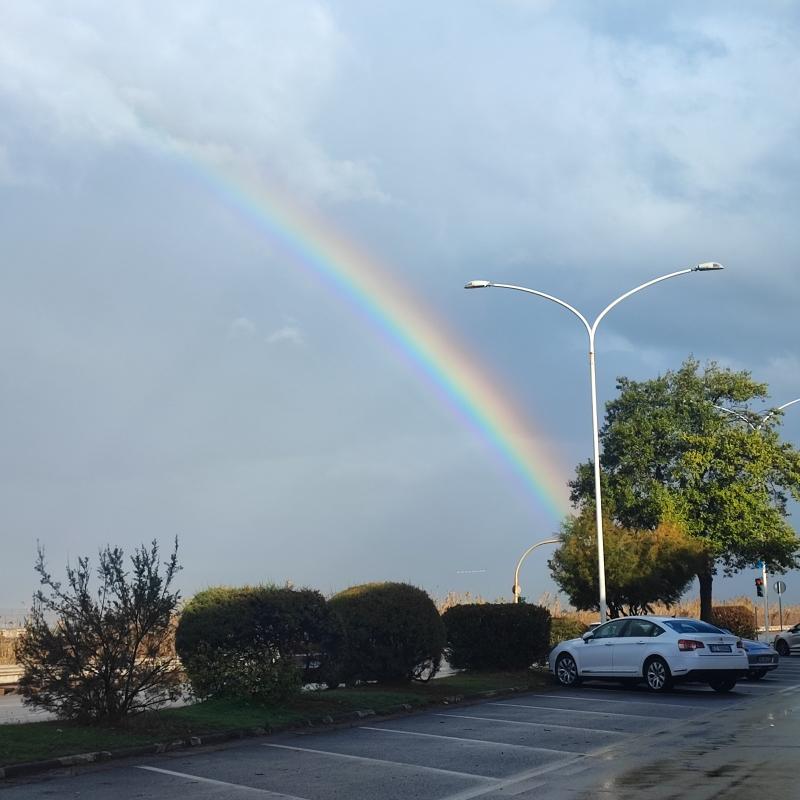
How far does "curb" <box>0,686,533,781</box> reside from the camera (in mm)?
11414

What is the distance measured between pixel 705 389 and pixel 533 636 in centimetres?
2150

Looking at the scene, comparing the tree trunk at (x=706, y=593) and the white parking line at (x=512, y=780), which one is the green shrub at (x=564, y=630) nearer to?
the tree trunk at (x=706, y=593)

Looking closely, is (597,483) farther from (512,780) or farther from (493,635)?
(512,780)

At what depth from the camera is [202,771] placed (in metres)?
11.6

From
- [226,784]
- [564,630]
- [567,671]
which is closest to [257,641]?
[226,784]

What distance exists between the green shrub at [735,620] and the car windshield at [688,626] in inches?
759

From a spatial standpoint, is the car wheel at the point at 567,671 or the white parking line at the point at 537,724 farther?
the car wheel at the point at 567,671

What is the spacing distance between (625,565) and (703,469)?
7.56 m

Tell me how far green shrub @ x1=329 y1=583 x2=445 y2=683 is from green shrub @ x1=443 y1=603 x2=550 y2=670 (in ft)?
11.4

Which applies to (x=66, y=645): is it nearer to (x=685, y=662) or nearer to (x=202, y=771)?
(x=202, y=771)

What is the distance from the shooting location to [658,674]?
2127 centimetres

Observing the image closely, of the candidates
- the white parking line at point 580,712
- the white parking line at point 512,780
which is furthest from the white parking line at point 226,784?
the white parking line at point 580,712

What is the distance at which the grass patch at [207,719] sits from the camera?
1230 cm

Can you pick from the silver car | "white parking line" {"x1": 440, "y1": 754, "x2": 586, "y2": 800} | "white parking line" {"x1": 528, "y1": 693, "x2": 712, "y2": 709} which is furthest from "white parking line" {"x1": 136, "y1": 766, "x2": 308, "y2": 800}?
the silver car
